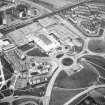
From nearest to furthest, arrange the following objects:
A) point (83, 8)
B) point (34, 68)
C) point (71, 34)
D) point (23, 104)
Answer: point (23, 104) < point (34, 68) < point (71, 34) < point (83, 8)

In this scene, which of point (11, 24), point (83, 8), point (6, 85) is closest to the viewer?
point (6, 85)

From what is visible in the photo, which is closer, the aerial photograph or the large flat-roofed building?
the aerial photograph

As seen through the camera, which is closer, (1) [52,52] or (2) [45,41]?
(1) [52,52]

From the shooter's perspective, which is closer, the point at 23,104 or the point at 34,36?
the point at 23,104

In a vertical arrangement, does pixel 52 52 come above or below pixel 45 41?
below

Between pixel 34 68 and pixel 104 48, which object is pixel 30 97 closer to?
pixel 34 68

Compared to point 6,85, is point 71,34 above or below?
above

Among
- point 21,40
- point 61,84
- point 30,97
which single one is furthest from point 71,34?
point 30,97

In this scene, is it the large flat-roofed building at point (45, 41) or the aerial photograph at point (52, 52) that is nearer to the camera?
the aerial photograph at point (52, 52)
